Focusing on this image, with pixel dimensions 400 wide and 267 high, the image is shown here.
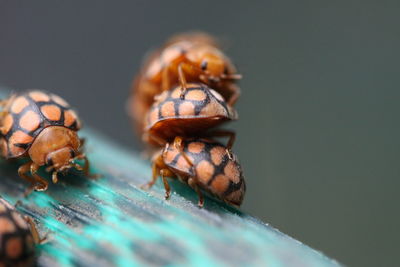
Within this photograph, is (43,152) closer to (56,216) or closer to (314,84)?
(56,216)

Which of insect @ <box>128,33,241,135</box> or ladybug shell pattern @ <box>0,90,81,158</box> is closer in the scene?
ladybug shell pattern @ <box>0,90,81,158</box>

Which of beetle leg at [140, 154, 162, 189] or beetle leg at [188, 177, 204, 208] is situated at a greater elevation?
beetle leg at [188, 177, 204, 208]

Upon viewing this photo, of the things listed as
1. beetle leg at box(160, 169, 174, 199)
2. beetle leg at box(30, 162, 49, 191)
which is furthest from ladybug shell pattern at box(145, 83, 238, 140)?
beetle leg at box(30, 162, 49, 191)

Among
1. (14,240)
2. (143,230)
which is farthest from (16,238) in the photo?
(143,230)

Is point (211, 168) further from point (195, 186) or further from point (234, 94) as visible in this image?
point (234, 94)

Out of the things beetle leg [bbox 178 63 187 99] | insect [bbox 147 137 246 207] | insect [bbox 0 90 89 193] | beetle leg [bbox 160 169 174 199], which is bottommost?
insect [bbox 0 90 89 193]

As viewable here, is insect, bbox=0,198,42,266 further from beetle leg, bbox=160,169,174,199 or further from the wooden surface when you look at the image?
beetle leg, bbox=160,169,174,199

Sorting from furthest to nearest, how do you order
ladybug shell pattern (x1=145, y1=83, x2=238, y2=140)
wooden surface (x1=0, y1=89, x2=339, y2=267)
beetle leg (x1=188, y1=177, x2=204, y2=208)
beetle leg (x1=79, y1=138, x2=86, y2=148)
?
beetle leg (x1=79, y1=138, x2=86, y2=148) < ladybug shell pattern (x1=145, y1=83, x2=238, y2=140) < beetle leg (x1=188, y1=177, x2=204, y2=208) < wooden surface (x1=0, y1=89, x2=339, y2=267)

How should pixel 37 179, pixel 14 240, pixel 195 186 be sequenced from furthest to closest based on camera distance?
pixel 37 179 < pixel 195 186 < pixel 14 240
